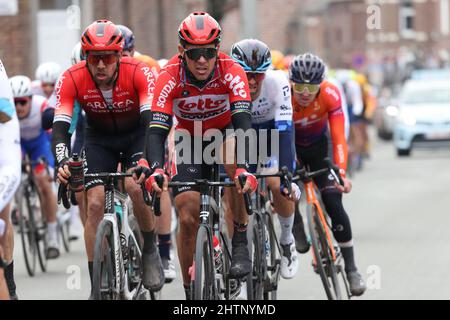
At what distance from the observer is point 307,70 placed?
10.4 metres

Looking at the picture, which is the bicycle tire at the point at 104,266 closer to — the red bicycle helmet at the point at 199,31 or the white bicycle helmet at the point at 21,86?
the red bicycle helmet at the point at 199,31

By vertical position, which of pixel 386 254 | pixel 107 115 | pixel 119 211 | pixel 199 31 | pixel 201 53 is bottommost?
pixel 386 254


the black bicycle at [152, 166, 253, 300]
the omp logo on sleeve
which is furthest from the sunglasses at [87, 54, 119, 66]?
the omp logo on sleeve

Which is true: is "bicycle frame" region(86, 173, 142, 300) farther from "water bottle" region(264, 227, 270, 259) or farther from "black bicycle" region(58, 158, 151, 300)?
"water bottle" region(264, 227, 270, 259)

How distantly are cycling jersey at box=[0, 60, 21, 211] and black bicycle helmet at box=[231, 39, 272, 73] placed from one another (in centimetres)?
268

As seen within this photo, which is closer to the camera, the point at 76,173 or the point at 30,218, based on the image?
the point at 76,173

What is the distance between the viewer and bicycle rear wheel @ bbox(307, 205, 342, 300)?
10.3 meters

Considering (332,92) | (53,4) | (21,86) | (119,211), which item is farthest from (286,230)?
(53,4)

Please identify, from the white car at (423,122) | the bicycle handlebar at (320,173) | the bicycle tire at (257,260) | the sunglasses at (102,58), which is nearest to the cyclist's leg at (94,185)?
the sunglasses at (102,58)

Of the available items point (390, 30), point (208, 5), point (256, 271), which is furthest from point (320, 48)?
point (256, 271)

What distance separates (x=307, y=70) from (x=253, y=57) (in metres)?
0.81

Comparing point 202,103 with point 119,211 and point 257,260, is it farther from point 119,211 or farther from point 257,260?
point 257,260

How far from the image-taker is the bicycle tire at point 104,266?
812cm
